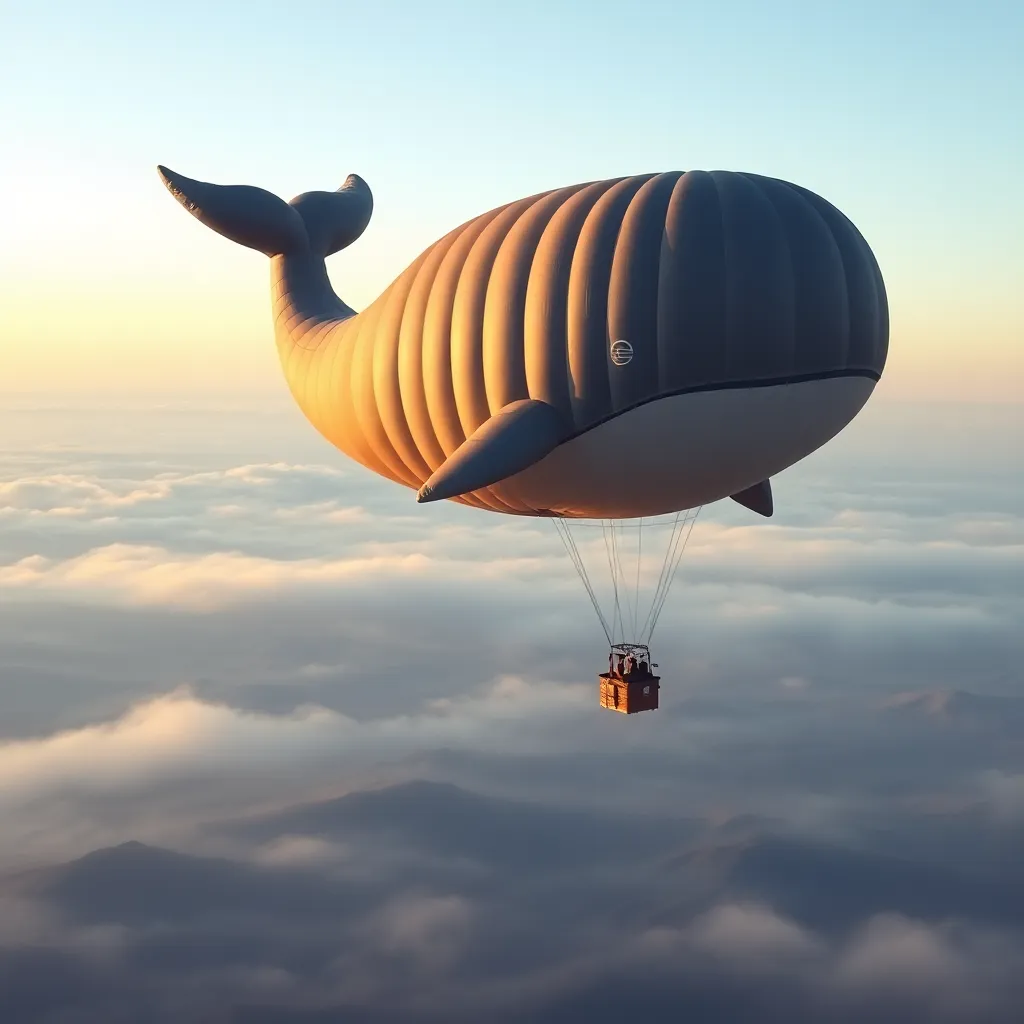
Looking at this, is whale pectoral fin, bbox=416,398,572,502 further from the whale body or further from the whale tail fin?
the whale tail fin

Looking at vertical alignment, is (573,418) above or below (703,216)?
below

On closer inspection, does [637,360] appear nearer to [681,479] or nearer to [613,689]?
[681,479]

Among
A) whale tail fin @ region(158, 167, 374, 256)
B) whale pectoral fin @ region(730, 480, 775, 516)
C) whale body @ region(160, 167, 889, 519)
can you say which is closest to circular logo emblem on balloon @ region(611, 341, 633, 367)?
whale body @ region(160, 167, 889, 519)

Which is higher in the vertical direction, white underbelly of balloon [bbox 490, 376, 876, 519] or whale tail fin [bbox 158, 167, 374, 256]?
whale tail fin [bbox 158, 167, 374, 256]

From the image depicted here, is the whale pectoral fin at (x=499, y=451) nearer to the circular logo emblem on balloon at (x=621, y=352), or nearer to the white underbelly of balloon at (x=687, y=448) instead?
the white underbelly of balloon at (x=687, y=448)


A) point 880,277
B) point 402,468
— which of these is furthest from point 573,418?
point 880,277

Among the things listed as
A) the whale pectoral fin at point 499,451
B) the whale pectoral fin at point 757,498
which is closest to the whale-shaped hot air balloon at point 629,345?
the whale pectoral fin at point 499,451
